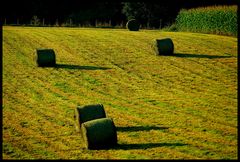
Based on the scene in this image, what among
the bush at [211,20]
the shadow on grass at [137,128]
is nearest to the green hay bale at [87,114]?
the shadow on grass at [137,128]

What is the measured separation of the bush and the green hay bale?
83.0 ft

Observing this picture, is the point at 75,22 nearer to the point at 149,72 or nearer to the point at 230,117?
the point at 149,72

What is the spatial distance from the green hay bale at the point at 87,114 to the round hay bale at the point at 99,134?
111 cm

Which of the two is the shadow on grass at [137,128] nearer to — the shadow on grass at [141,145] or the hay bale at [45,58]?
the shadow on grass at [141,145]

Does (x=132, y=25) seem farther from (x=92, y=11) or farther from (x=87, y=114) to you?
(x=87, y=114)

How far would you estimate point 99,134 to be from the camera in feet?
36.7

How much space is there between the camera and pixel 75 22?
206ft

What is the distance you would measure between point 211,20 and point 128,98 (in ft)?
81.2

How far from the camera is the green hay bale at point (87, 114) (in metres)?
12.5

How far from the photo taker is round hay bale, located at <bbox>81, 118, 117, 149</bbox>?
1112 centimetres

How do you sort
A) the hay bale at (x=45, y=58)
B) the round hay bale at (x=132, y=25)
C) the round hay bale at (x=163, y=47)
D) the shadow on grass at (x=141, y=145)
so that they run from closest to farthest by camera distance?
the shadow on grass at (x=141, y=145) < the hay bale at (x=45, y=58) < the round hay bale at (x=163, y=47) < the round hay bale at (x=132, y=25)

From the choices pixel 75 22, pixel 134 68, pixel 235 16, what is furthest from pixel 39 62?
pixel 75 22

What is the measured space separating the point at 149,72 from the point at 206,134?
9892 millimetres

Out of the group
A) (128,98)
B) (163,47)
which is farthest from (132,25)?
(128,98)
